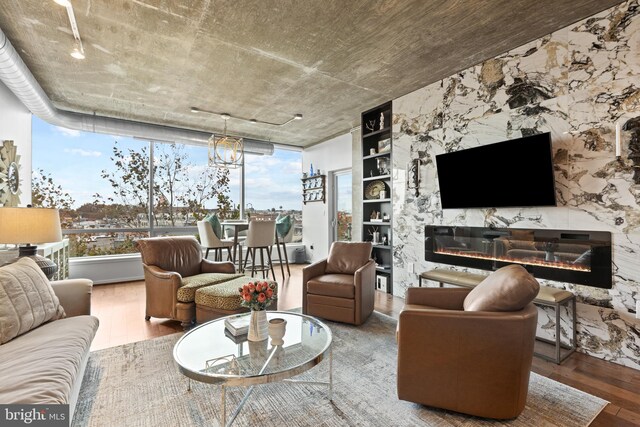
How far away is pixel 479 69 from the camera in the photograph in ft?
11.1

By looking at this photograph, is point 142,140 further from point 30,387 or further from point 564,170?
point 564,170

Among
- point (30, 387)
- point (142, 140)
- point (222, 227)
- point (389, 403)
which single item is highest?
point (142, 140)

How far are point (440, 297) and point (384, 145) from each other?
9.29 ft

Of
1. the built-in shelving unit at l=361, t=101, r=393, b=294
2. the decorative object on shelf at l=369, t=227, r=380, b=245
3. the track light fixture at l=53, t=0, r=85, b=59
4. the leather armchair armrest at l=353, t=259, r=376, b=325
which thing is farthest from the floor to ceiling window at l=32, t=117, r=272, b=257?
the leather armchair armrest at l=353, t=259, r=376, b=325

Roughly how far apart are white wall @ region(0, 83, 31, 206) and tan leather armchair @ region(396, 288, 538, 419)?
481 cm

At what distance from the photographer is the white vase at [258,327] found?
79.3 inches

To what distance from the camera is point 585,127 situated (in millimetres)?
2639

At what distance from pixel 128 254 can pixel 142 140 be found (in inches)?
82.9

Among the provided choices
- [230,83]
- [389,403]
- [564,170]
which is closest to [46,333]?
[389,403]

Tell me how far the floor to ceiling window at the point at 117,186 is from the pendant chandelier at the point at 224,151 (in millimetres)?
1813

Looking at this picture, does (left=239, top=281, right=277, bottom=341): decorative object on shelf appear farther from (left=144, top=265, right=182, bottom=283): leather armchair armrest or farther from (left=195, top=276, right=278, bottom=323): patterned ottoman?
(left=144, top=265, right=182, bottom=283): leather armchair armrest

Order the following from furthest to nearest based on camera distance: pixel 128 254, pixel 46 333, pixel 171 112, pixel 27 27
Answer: pixel 128 254
pixel 171 112
pixel 27 27
pixel 46 333

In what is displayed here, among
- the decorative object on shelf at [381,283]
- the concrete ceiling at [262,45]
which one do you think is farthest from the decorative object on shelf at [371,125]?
the decorative object on shelf at [381,283]

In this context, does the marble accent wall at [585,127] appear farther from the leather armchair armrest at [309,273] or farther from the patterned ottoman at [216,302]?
the patterned ottoman at [216,302]
